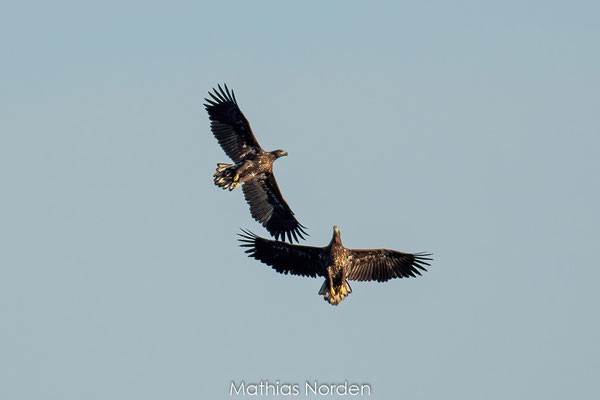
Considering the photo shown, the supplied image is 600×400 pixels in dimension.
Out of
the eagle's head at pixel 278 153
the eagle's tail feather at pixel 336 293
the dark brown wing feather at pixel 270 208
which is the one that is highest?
the eagle's head at pixel 278 153

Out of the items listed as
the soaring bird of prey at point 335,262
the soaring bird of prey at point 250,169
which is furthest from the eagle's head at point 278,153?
the soaring bird of prey at point 335,262

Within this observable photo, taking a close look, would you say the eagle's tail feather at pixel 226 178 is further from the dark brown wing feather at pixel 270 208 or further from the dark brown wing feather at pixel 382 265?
the dark brown wing feather at pixel 382 265

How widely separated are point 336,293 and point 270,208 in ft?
9.87

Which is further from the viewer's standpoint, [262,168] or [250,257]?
[262,168]

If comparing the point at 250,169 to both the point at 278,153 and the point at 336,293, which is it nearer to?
the point at 278,153

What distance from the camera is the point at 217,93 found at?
71.9 ft

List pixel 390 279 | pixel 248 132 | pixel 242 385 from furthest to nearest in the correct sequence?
pixel 248 132 < pixel 390 279 < pixel 242 385

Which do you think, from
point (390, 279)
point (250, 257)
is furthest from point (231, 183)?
point (390, 279)

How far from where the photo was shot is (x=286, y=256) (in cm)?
1991

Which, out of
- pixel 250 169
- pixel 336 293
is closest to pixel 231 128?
pixel 250 169

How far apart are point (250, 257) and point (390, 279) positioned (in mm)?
2880

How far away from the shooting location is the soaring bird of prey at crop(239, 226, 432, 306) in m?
19.8

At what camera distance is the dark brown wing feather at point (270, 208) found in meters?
21.8

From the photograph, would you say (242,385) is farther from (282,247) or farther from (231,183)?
(231,183)
